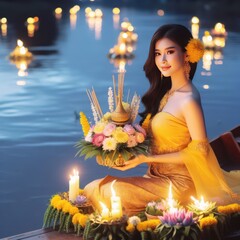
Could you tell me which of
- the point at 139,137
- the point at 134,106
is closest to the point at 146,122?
the point at 134,106

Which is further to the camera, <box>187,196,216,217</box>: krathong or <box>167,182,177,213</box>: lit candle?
<box>187,196,216,217</box>: krathong

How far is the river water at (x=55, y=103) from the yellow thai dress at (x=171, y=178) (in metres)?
1.29

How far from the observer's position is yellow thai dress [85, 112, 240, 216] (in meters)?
3.93

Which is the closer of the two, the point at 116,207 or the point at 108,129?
the point at 116,207

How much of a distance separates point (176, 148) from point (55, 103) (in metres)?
5.32

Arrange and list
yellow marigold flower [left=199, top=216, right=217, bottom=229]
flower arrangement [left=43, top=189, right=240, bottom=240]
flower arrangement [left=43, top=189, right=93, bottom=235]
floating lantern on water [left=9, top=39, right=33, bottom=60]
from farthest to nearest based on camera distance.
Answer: floating lantern on water [left=9, top=39, right=33, bottom=60] → flower arrangement [left=43, top=189, right=93, bottom=235] → yellow marigold flower [left=199, top=216, right=217, bottom=229] → flower arrangement [left=43, top=189, right=240, bottom=240]

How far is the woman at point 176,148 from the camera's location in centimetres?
392

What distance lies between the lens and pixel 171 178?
403 centimetres

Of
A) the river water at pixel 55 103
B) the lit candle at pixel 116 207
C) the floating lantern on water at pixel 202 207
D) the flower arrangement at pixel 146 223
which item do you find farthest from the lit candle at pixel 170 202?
the river water at pixel 55 103

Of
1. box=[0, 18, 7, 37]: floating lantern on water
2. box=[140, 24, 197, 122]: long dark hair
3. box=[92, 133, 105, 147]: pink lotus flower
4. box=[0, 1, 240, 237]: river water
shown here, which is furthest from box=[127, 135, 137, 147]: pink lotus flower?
box=[0, 18, 7, 37]: floating lantern on water

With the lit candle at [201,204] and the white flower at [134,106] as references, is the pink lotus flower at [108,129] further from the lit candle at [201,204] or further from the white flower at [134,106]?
the lit candle at [201,204]

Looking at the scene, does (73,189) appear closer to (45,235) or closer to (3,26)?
(45,235)

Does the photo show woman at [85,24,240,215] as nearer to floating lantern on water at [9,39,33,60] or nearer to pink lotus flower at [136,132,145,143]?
pink lotus flower at [136,132,145,143]

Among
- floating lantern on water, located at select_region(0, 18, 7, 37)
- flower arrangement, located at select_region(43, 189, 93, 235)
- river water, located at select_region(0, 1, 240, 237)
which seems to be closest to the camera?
flower arrangement, located at select_region(43, 189, 93, 235)
